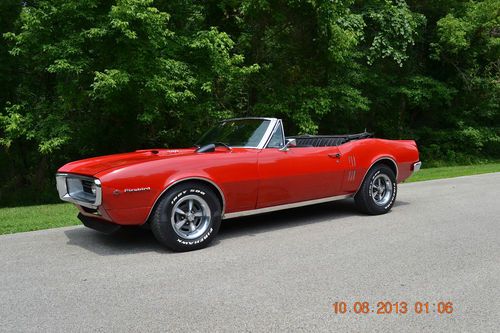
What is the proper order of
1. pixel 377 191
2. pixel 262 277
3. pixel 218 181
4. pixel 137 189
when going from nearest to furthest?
pixel 262 277 → pixel 137 189 → pixel 218 181 → pixel 377 191

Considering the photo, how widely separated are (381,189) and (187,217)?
11.7 ft

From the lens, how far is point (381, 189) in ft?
24.9

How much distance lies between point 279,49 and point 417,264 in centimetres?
1227

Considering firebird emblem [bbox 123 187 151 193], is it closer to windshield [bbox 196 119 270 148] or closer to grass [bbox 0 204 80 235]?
windshield [bbox 196 119 270 148]

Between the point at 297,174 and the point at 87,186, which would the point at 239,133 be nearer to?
the point at 297,174

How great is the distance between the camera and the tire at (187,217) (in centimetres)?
524

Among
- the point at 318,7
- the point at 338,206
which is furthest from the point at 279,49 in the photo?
the point at 338,206

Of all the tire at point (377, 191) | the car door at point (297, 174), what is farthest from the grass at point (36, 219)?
the tire at point (377, 191)

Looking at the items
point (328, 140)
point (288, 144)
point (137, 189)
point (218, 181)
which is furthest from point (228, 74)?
point (137, 189)

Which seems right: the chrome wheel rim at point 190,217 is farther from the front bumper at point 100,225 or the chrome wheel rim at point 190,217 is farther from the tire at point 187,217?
the front bumper at point 100,225

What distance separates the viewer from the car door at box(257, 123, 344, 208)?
609cm

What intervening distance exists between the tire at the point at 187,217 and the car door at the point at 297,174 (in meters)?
0.77

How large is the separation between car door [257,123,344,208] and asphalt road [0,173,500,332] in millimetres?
473

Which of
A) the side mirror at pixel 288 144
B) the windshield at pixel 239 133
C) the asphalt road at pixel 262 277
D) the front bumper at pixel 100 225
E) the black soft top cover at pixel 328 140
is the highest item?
the windshield at pixel 239 133
